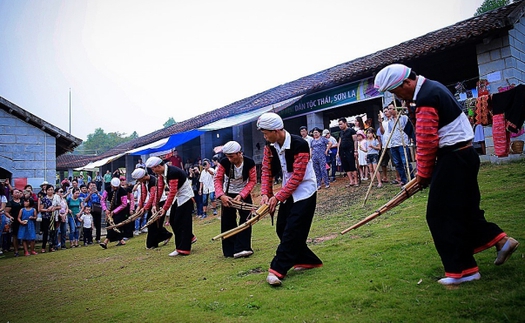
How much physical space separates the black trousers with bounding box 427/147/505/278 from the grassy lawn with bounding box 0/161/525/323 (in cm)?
24

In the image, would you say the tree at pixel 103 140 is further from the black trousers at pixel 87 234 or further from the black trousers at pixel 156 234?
the black trousers at pixel 156 234

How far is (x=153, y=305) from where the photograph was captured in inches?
170

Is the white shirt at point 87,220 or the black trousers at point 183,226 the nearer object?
the black trousers at point 183,226

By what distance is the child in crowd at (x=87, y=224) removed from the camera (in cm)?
1325

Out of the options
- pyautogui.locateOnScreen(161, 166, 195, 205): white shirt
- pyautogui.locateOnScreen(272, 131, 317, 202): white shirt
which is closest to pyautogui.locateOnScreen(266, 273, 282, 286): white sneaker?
pyautogui.locateOnScreen(272, 131, 317, 202): white shirt

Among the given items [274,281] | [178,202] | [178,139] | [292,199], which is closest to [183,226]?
[178,202]

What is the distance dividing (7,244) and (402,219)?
1253 cm

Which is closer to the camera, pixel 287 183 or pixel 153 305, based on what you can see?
pixel 153 305

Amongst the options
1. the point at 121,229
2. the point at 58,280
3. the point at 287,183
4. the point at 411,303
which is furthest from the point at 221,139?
the point at 411,303

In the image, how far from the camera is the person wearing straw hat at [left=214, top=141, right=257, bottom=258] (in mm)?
6559

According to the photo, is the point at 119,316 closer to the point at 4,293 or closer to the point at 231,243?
the point at 231,243

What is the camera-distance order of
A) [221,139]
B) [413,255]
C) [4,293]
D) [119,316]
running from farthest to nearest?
[221,139], [4,293], [413,255], [119,316]

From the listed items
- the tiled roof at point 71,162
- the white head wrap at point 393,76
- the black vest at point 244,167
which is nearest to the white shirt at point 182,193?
the black vest at point 244,167

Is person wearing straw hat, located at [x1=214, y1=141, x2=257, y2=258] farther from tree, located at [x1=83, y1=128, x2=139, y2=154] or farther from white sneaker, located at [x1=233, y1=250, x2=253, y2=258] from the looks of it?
tree, located at [x1=83, y1=128, x2=139, y2=154]
